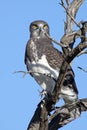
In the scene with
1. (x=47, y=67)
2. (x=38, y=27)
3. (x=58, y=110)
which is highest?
(x=38, y=27)

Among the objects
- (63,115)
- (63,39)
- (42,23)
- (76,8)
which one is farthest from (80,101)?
(42,23)

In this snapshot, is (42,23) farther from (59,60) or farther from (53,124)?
(53,124)

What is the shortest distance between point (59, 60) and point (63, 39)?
1361 mm

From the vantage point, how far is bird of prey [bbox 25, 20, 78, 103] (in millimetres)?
8145

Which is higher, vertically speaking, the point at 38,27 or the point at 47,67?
the point at 38,27

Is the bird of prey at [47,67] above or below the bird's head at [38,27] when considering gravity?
below

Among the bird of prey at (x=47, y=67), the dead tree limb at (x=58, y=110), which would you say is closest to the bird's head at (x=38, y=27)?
the bird of prey at (x=47, y=67)

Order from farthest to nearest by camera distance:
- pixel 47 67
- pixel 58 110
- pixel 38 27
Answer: pixel 38 27 < pixel 47 67 < pixel 58 110

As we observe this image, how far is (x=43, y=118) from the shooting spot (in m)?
6.86

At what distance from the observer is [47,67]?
823 centimetres

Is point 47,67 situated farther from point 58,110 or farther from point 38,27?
point 58,110

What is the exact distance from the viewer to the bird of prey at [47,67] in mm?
8145

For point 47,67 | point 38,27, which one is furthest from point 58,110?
point 38,27

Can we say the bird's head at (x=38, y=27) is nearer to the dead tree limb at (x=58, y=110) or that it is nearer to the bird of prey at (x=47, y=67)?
the bird of prey at (x=47, y=67)
